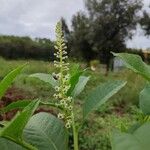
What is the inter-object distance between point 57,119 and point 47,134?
4 cm

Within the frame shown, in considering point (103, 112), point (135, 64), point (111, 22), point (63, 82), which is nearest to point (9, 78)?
point (63, 82)

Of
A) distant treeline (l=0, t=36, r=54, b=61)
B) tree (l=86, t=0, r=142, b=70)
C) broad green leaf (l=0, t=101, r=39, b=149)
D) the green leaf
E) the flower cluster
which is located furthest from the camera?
distant treeline (l=0, t=36, r=54, b=61)

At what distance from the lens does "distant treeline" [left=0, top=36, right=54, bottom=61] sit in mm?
38156

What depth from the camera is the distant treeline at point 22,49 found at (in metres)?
38.2

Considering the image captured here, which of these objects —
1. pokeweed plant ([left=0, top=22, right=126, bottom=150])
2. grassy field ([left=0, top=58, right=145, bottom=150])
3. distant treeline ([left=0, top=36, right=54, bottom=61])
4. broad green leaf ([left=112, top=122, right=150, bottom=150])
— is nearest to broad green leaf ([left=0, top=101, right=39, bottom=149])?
pokeweed plant ([left=0, top=22, right=126, bottom=150])

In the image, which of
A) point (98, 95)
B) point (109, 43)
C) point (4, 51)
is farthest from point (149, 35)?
point (98, 95)

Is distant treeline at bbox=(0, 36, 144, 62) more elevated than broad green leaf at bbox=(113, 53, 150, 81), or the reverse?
broad green leaf at bbox=(113, 53, 150, 81)

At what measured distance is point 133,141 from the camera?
69cm

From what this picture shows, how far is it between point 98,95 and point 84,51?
1352 inches

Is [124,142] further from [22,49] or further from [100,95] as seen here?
[22,49]

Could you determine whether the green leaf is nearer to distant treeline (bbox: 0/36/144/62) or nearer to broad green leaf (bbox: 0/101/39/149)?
broad green leaf (bbox: 0/101/39/149)

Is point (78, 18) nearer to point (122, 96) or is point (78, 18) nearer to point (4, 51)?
point (4, 51)

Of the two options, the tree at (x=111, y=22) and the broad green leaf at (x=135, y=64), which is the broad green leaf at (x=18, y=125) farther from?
the tree at (x=111, y=22)

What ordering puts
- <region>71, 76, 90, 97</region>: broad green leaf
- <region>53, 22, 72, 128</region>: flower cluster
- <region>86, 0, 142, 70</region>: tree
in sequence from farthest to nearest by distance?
<region>86, 0, 142, 70</region>: tree, <region>71, 76, 90, 97</region>: broad green leaf, <region>53, 22, 72, 128</region>: flower cluster
